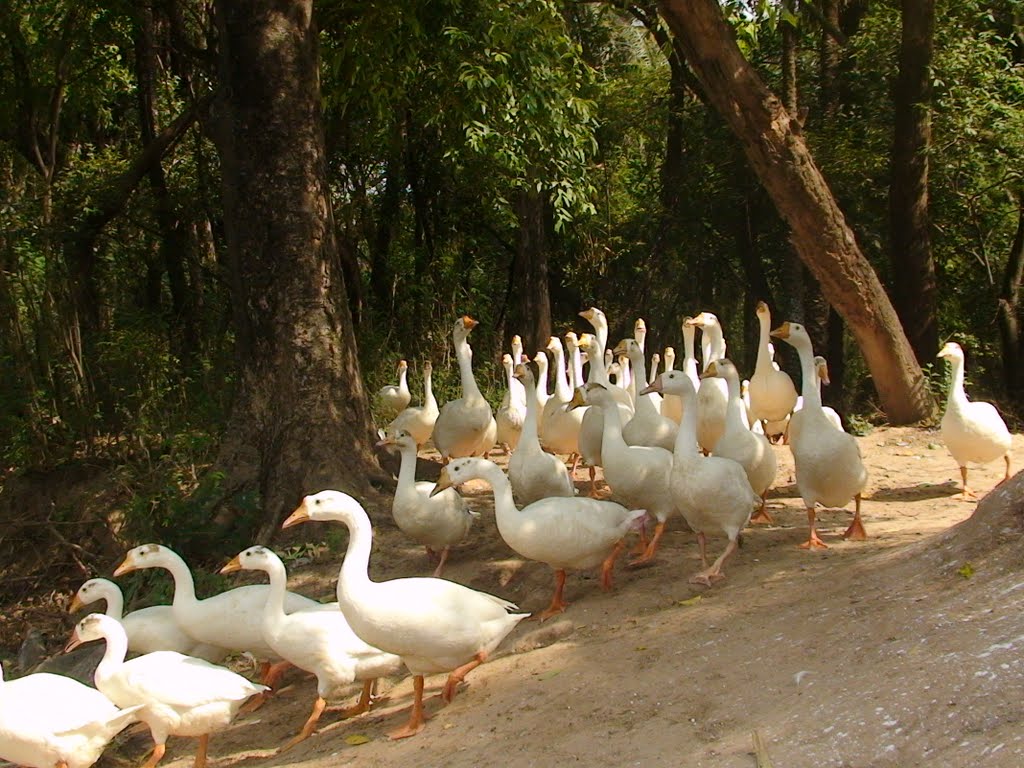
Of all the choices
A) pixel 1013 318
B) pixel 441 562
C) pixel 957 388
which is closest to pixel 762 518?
pixel 957 388

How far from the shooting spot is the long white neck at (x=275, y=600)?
19.9ft

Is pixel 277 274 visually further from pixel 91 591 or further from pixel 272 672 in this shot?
pixel 272 672

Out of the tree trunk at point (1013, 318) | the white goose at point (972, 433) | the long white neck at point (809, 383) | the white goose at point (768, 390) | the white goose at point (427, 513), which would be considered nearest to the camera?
the white goose at point (427, 513)

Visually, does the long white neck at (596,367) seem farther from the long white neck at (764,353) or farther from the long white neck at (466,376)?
the long white neck at (764,353)

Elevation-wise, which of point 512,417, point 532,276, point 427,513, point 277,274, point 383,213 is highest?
point 383,213

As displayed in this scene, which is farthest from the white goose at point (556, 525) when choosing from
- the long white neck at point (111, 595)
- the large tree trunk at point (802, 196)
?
the large tree trunk at point (802, 196)

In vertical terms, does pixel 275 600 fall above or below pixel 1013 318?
below

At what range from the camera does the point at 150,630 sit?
684 cm

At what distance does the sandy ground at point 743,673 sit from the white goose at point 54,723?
852mm

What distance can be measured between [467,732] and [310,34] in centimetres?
639

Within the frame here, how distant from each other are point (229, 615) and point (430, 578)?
4.20 ft

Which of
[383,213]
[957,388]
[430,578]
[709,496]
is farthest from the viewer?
[383,213]

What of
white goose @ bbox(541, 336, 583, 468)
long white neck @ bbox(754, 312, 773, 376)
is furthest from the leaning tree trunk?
long white neck @ bbox(754, 312, 773, 376)

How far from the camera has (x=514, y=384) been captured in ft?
39.5
